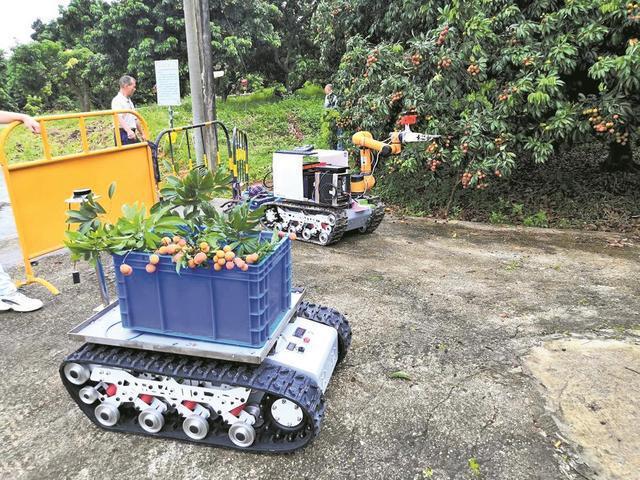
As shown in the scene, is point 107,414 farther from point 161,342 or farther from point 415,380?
point 415,380

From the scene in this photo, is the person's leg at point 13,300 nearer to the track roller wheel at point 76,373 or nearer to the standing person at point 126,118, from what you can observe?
the track roller wheel at point 76,373

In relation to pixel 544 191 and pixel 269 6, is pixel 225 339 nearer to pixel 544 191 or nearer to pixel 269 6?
pixel 544 191

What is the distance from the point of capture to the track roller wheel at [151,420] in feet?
7.91

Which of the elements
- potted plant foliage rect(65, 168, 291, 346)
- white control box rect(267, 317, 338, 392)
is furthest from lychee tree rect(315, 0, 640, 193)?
potted plant foliage rect(65, 168, 291, 346)

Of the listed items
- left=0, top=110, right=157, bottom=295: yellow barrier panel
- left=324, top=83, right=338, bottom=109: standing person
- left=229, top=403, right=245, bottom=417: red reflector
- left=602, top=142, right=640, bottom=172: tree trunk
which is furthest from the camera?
left=324, top=83, right=338, bottom=109: standing person

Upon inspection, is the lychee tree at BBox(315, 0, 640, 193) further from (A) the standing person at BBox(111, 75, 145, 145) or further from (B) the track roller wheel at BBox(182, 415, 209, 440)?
(B) the track roller wheel at BBox(182, 415, 209, 440)

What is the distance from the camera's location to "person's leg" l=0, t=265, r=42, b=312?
387 centimetres

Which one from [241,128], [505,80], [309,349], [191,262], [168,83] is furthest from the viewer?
[241,128]

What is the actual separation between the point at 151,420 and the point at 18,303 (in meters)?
2.19

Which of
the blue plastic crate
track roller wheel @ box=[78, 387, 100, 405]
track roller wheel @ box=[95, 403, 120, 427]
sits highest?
the blue plastic crate

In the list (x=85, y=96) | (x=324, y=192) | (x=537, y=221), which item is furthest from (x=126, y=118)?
(x=85, y=96)

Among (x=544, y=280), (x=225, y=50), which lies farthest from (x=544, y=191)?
(x=225, y=50)

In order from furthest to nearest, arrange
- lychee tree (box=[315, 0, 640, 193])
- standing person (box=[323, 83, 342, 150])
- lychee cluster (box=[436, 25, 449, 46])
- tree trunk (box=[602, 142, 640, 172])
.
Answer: standing person (box=[323, 83, 342, 150])
tree trunk (box=[602, 142, 640, 172])
lychee cluster (box=[436, 25, 449, 46])
lychee tree (box=[315, 0, 640, 193])

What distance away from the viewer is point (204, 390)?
235 centimetres
